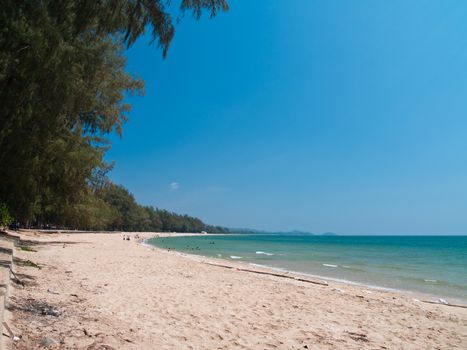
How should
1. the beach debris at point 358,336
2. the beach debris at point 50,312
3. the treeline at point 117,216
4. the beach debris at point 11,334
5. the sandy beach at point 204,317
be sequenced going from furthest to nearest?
the treeline at point 117,216
the beach debris at point 358,336
the beach debris at point 50,312
the sandy beach at point 204,317
the beach debris at point 11,334

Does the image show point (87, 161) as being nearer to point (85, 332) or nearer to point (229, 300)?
point (229, 300)

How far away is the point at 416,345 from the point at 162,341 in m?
4.41

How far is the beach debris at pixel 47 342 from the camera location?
392cm

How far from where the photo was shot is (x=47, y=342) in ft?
13.1

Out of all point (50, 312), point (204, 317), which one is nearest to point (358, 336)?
point (204, 317)

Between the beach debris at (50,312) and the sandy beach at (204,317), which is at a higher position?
the beach debris at (50,312)

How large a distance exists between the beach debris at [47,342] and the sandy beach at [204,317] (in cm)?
2

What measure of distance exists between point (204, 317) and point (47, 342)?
319cm

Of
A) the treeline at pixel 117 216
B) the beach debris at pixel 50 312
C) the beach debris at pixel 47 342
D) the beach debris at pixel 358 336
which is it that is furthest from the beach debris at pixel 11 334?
the treeline at pixel 117 216

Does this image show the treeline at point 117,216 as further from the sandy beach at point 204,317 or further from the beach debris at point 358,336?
the beach debris at point 358,336

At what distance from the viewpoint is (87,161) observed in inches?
665

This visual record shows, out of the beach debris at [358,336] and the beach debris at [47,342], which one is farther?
the beach debris at [358,336]

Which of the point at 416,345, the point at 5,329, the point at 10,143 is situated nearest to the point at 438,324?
the point at 416,345

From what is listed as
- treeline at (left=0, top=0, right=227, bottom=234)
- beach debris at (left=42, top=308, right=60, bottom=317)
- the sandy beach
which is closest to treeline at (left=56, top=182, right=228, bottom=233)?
treeline at (left=0, top=0, right=227, bottom=234)
